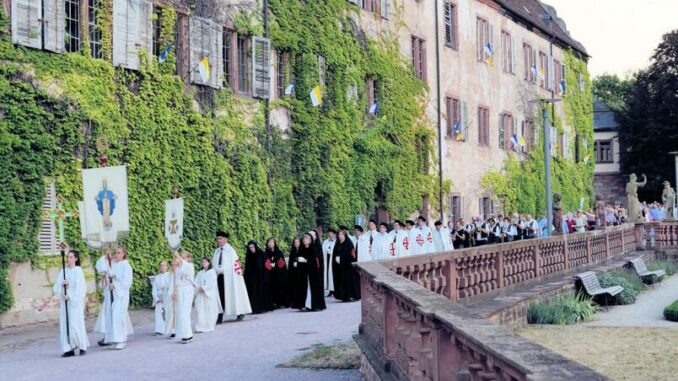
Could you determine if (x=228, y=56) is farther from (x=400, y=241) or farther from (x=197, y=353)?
(x=197, y=353)

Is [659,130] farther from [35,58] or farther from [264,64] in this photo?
[35,58]

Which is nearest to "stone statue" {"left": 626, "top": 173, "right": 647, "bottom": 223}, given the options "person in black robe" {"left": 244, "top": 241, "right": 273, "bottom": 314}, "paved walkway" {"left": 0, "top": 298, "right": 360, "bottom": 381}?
"person in black robe" {"left": 244, "top": 241, "right": 273, "bottom": 314}

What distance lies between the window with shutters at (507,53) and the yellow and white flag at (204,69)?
24.6m

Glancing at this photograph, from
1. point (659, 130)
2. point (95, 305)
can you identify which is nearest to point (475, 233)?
point (95, 305)

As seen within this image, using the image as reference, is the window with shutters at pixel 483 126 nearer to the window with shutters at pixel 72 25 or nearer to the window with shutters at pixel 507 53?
the window with shutters at pixel 507 53

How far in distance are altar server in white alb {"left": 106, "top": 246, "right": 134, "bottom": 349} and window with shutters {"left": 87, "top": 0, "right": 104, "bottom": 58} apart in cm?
613

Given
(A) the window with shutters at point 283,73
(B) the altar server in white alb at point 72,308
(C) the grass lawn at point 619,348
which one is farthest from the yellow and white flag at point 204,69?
(C) the grass lawn at point 619,348

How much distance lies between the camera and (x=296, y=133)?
28391 millimetres

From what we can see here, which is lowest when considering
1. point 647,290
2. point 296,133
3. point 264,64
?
point 647,290

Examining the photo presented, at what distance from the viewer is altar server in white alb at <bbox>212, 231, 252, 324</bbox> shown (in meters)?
19.3

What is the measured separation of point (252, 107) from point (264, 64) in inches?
53.3

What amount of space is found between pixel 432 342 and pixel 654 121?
62.0 m

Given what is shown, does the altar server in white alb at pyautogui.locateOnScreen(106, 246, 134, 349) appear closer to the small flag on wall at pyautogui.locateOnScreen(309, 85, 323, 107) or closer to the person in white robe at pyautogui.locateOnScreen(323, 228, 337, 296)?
the person in white robe at pyautogui.locateOnScreen(323, 228, 337, 296)

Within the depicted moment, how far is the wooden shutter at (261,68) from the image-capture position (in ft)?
87.0
